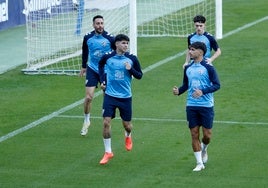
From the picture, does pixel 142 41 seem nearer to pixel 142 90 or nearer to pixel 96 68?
pixel 142 90

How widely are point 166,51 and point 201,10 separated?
6.30 meters

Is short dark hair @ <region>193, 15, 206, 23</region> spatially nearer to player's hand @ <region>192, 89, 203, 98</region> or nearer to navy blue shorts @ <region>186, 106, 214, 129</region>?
navy blue shorts @ <region>186, 106, 214, 129</region>

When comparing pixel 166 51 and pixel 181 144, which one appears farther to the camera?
pixel 166 51

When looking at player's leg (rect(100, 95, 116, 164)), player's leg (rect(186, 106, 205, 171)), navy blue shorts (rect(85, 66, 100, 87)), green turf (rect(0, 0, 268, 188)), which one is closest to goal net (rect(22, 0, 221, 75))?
green turf (rect(0, 0, 268, 188))

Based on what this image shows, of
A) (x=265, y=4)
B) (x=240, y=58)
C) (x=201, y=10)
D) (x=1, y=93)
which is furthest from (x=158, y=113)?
(x=265, y=4)

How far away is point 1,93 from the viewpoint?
21.7 m

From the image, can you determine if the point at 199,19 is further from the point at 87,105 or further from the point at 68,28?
the point at 68,28

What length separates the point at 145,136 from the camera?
56.1 feet

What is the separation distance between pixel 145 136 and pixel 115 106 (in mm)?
1878

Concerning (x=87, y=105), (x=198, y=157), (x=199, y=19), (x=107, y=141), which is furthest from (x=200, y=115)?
(x=87, y=105)

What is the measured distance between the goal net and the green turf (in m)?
0.78

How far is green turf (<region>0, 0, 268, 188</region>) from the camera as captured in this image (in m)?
14.2

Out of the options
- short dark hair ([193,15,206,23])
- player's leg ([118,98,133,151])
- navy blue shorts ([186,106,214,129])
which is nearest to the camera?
navy blue shorts ([186,106,214,129])

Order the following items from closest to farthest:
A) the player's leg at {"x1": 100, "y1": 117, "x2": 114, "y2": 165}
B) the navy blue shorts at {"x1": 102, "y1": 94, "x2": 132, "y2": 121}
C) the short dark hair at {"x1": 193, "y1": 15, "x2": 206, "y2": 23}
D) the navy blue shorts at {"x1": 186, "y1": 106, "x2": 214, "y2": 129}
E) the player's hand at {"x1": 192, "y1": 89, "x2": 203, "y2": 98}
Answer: the player's hand at {"x1": 192, "y1": 89, "x2": 203, "y2": 98}
the navy blue shorts at {"x1": 186, "y1": 106, "x2": 214, "y2": 129}
the player's leg at {"x1": 100, "y1": 117, "x2": 114, "y2": 165}
the navy blue shorts at {"x1": 102, "y1": 94, "x2": 132, "y2": 121}
the short dark hair at {"x1": 193, "y1": 15, "x2": 206, "y2": 23}
